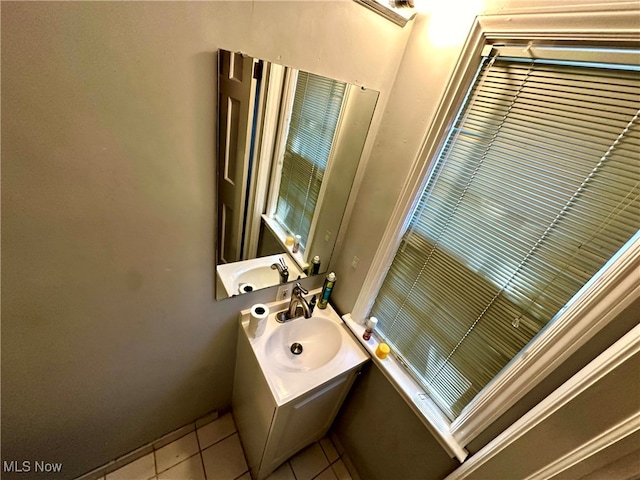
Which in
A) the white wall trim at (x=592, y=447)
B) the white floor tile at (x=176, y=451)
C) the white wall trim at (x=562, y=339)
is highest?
the white floor tile at (x=176, y=451)

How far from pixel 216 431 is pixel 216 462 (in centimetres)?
16

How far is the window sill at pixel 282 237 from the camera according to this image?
119 centimetres

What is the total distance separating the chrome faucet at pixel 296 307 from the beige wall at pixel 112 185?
0.91 feet

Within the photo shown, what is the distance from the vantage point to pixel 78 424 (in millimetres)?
1101

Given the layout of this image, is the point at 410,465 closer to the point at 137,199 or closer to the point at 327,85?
the point at 137,199

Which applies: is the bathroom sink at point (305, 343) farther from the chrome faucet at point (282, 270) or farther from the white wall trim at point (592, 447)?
the white wall trim at point (592, 447)

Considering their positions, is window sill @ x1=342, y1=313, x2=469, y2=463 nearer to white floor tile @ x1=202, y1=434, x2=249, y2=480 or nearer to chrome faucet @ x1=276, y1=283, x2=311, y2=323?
chrome faucet @ x1=276, y1=283, x2=311, y2=323

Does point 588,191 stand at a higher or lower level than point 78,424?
lower

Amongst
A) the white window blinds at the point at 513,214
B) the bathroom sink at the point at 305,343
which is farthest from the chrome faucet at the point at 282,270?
the white window blinds at the point at 513,214

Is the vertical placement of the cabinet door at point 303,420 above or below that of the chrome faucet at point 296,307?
below

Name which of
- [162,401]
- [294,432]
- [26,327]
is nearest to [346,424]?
[294,432]

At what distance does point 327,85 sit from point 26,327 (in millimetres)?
1342

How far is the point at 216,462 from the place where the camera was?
1.45 m

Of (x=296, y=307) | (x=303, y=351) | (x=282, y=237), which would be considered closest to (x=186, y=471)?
(x=303, y=351)
